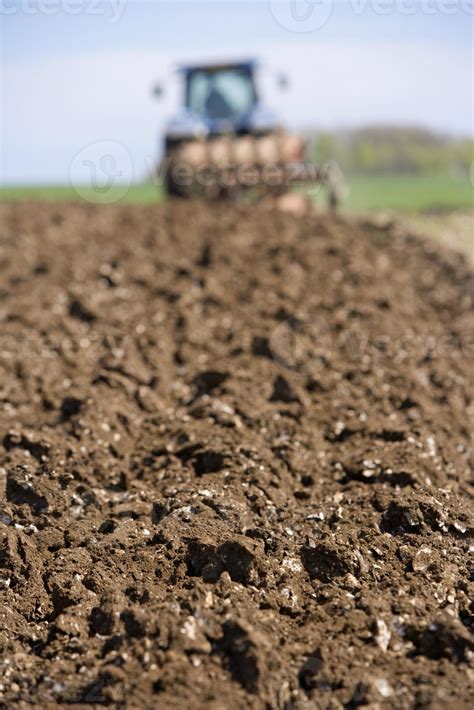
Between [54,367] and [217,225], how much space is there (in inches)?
172

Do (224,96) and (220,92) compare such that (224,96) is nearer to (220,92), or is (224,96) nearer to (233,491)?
(220,92)

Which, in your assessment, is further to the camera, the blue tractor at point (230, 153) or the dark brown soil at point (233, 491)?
the blue tractor at point (230, 153)

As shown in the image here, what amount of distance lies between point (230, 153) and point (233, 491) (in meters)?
7.87

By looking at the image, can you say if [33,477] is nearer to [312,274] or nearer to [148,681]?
[148,681]

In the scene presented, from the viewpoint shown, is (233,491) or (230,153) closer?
(233,491)

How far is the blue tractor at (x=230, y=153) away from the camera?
10695 millimetres

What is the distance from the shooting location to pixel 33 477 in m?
3.63

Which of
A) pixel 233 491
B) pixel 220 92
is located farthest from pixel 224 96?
pixel 233 491

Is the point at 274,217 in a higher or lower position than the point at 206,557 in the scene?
higher

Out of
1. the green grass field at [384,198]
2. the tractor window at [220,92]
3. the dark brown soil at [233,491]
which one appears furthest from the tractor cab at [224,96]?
the dark brown soil at [233,491]

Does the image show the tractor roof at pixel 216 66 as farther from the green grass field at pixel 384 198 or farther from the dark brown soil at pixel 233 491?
the dark brown soil at pixel 233 491

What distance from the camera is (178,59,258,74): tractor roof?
11828 millimetres

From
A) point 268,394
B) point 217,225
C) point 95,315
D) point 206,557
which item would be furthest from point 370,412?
point 217,225

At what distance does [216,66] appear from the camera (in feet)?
38.9
